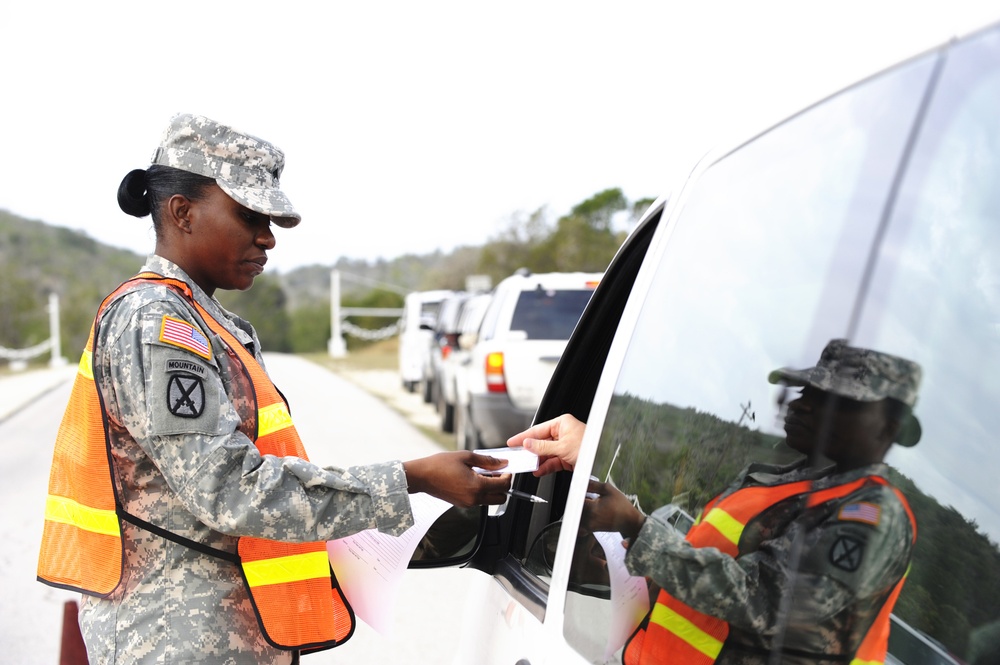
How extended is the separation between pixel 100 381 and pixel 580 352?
111cm

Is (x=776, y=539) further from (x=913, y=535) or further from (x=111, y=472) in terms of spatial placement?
(x=111, y=472)

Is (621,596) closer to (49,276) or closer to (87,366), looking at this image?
(87,366)

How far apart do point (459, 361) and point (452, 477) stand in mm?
10149

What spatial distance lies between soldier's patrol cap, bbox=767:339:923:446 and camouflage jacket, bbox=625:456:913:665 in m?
0.08

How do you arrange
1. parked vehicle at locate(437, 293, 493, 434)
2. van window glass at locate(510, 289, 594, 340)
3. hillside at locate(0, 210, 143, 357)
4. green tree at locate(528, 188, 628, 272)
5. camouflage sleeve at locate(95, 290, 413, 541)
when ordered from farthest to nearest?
hillside at locate(0, 210, 143, 357)
green tree at locate(528, 188, 628, 272)
parked vehicle at locate(437, 293, 493, 434)
van window glass at locate(510, 289, 594, 340)
camouflage sleeve at locate(95, 290, 413, 541)

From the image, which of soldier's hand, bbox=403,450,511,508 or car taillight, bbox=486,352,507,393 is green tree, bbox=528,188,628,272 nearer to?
car taillight, bbox=486,352,507,393

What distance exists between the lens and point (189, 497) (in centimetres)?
165

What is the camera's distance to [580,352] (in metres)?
2.29

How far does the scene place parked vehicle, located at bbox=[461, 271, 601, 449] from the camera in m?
9.15

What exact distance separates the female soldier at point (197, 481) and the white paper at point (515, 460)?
0.03 meters

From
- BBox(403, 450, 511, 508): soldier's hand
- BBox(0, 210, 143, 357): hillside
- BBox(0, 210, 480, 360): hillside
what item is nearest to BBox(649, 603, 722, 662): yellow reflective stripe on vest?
BBox(403, 450, 511, 508): soldier's hand

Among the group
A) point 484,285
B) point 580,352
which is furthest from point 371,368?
point 580,352

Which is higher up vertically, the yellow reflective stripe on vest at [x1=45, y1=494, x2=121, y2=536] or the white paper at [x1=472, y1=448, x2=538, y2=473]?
the white paper at [x1=472, y1=448, x2=538, y2=473]

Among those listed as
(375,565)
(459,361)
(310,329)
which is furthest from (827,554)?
(310,329)
